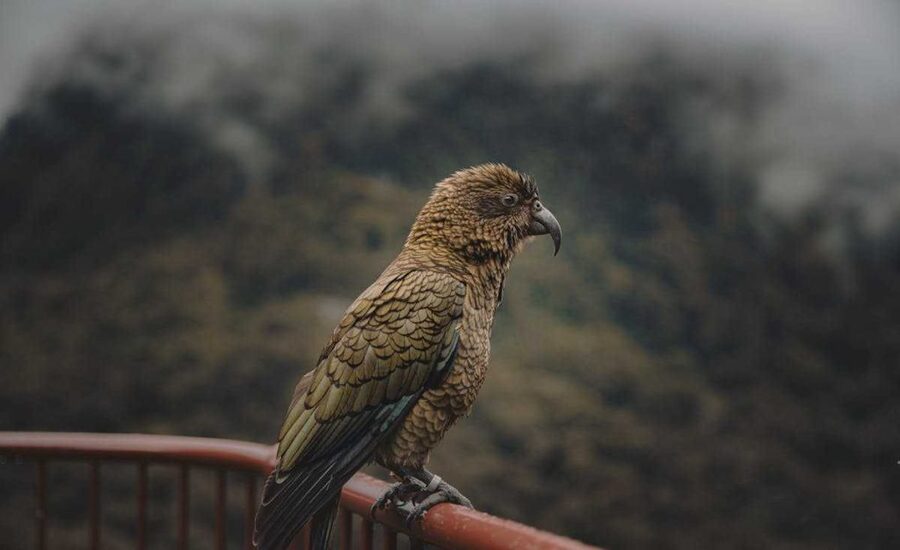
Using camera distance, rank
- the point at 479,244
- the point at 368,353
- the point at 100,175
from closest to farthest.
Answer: the point at 368,353
the point at 479,244
the point at 100,175

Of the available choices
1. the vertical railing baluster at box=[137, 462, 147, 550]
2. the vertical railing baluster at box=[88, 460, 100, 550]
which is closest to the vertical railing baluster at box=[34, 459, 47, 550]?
the vertical railing baluster at box=[88, 460, 100, 550]

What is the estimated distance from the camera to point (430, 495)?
1441 millimetres

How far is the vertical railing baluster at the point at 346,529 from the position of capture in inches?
58.3

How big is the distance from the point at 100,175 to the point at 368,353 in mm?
4995

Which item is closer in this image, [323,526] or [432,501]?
[432,501]

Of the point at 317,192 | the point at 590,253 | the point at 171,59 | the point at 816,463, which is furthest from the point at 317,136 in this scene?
the point at 816,463

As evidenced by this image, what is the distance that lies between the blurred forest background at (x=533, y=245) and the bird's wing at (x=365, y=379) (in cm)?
431

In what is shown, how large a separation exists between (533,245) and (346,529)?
4.79 metres

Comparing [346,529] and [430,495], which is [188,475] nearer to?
[346,529]

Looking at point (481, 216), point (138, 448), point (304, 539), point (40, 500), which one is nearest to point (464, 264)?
point (481, 216)

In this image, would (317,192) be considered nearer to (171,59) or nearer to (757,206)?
A: (171,59)

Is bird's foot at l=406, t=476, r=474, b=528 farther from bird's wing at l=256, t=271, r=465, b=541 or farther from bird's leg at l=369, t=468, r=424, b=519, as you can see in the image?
bird's wing at l=256, t=271, r=465, b=541

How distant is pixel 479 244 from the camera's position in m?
1.82

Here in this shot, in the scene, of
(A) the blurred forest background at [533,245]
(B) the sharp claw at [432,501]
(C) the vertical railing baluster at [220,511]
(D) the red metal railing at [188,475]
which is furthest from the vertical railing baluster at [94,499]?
(A) the blurred forest background at [533,245]
